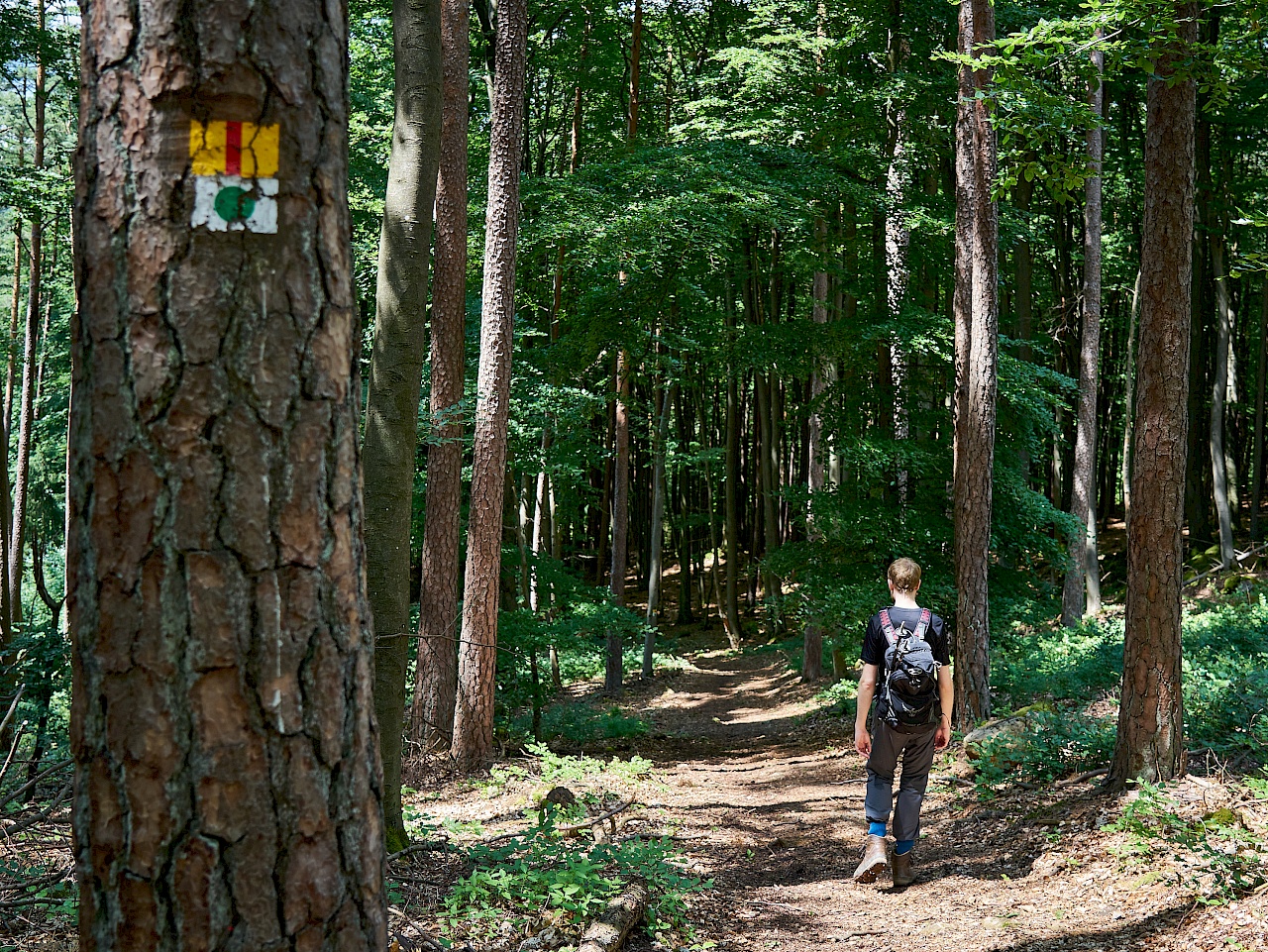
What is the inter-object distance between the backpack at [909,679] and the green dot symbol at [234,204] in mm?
4772

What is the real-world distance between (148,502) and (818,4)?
1723 centimetres

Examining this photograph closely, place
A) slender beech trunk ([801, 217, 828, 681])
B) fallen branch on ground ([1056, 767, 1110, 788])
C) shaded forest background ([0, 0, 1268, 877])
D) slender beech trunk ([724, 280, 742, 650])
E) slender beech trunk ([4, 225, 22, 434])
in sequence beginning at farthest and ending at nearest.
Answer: slender beech trunk ([724, 280, 742, 650]) → slender beech trunk ([4, 225, 22, 434]) → slender beech trunk ([801, 217, 828, 681]) → shaded forest background ([0, 0, 1268, 877]) → fallen branch on ground ([1056, 767, 1110, 788])

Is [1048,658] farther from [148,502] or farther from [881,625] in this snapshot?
[148,502]

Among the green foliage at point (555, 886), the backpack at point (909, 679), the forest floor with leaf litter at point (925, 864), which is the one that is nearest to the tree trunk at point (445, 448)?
the forest floor with leaf litter at point (925, 864)

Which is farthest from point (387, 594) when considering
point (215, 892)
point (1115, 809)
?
point (1115, 809)

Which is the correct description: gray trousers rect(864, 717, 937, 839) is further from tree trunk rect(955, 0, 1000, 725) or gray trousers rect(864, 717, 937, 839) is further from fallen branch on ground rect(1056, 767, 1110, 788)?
tree trunk rect(955, 0, 1000, 725)

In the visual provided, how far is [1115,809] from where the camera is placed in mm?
6250

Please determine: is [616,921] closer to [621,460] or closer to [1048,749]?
[1048,749]

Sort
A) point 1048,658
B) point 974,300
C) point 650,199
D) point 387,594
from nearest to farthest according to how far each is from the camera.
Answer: point 387,594, point 974,300, point 650,199, point 1048,658

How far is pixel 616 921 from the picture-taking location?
14.6ft

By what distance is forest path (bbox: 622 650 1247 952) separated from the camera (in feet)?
16.4

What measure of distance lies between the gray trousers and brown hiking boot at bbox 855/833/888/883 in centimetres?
18

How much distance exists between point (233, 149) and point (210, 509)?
2.11ft

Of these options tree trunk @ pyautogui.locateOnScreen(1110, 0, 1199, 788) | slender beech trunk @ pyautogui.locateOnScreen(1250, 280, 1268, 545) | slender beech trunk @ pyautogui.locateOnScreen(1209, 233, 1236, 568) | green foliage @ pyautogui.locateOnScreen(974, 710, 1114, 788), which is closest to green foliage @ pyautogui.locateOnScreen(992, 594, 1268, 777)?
green foliage @ pyautogui.locateOnScreen(974, 710, 1114, 788)
